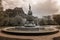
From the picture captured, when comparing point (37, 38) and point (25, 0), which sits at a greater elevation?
point (25, 0)

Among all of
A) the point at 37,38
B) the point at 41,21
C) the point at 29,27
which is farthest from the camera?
the point at 41,21

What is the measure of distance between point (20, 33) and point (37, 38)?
1.96 ft

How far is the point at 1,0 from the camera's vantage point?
28.0ft

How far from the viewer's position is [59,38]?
3201 mm

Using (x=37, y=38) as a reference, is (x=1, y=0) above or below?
above

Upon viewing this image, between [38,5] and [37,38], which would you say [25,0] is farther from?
[37,38]

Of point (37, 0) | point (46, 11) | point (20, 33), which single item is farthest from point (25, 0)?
point (20, 33)

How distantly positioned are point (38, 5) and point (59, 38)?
587cm

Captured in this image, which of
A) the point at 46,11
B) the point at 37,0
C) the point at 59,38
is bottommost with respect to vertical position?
the point at 59,38

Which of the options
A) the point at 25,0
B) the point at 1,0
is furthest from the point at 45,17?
the point at 1,0

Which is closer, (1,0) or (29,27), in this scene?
(29,27)

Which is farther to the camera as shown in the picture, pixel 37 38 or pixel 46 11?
pixel 46 11

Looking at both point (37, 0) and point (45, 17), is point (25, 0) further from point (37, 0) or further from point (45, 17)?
point (45, 17)

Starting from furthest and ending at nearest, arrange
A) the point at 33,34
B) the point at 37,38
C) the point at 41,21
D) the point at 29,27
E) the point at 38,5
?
the point at 38,5, the point at 41,21, the point at 29,27, the point at 33,34, the point at 37,38
